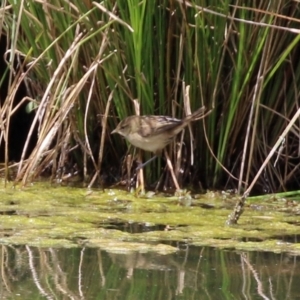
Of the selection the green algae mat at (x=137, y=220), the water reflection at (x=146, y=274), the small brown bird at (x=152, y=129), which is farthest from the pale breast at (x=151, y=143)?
the water reflection at (x=146, y=274)

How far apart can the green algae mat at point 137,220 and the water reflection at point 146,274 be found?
0.11m

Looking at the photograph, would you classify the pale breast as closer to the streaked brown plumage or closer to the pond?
the streaked brown plumage

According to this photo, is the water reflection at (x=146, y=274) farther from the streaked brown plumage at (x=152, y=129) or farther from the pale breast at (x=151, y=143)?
the pale breast at (x=151, y=143)

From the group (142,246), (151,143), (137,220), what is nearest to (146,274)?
(142,246)

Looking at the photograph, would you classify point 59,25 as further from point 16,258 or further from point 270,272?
point 270,272

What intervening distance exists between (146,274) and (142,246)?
15.9 inches

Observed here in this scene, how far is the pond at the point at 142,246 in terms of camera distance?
2979 mm

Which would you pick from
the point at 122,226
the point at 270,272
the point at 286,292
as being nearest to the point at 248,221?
the point at 122,226

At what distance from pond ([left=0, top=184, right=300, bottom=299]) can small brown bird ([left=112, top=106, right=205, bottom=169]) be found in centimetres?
28

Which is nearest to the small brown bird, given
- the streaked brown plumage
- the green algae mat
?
the streaked brown plumage

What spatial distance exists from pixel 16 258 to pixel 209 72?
168 centimetres

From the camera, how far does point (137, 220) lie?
409cm

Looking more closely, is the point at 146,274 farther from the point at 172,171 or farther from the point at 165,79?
the point at 165,79

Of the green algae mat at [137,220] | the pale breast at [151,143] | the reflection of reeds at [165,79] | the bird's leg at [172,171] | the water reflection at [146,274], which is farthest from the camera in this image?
the pale breast at [151,143]
